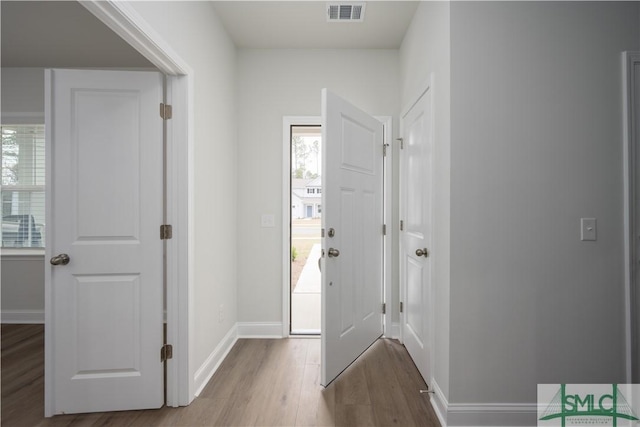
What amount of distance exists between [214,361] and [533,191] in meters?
2.44

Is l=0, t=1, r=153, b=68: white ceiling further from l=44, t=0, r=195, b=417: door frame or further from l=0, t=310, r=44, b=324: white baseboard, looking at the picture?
l=0, t=310, r=44, b=324: white baseboard

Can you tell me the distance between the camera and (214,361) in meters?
2.44

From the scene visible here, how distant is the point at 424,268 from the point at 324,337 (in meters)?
0.85

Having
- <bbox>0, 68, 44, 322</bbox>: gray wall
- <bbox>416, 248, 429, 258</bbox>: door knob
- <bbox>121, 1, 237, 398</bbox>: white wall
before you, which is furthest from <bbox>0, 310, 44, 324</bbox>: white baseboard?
<bbox>416, 248, 429, 258</bbox>: door knob

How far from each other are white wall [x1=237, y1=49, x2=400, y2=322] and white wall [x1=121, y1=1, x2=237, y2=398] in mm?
133

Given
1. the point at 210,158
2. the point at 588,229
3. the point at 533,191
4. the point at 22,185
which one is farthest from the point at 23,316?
the point at 588,229

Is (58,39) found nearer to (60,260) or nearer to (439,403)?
(60,260)

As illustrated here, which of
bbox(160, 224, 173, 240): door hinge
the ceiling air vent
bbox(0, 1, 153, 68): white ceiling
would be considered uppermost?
the ceiling air vent

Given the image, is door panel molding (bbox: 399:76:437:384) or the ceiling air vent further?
the ceiling air vent

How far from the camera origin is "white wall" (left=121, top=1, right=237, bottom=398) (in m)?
2.00

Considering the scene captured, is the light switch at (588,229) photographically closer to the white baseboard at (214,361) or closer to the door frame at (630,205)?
the door frame at (630,205)

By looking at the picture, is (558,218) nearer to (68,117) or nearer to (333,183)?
(333,183)

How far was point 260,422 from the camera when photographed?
182cm

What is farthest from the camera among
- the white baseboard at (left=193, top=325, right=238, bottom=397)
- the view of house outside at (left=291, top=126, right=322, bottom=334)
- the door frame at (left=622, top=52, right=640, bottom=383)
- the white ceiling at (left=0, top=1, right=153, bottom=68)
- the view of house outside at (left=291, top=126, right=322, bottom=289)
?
the view of house outside at (left=291, top=126, right=322, bottom=289)
